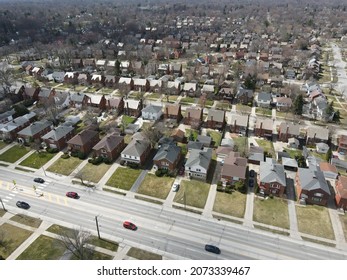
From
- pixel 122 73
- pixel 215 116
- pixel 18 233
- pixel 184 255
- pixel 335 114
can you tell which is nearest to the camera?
pixel 184 255

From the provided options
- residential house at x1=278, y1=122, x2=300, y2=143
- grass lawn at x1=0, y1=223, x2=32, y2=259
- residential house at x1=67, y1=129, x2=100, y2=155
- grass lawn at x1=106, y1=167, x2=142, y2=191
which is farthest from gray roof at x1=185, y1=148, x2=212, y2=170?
grass lawn at x1=0, y1=223, x2=32, y2=259

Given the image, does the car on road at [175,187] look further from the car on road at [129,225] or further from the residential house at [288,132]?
the residential house at [288,132]

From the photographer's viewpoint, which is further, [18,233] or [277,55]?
[277,55]

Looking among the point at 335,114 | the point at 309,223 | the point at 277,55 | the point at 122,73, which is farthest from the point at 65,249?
the point at 277,55

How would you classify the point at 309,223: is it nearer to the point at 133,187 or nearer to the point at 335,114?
the point at 133,187

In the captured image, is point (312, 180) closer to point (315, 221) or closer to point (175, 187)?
point (315, 221)

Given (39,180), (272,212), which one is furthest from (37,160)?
(272,212)
